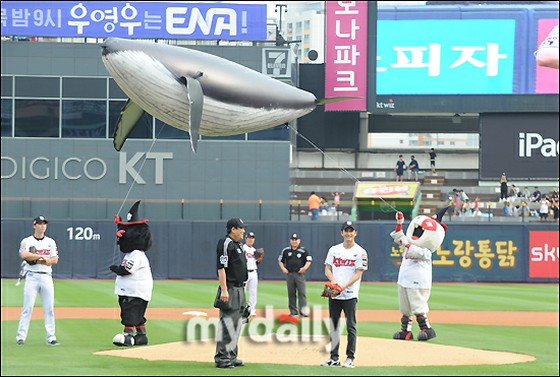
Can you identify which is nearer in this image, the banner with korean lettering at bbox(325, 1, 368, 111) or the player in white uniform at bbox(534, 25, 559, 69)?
the player in white uniform at bbox(534, 25, 559, 69)

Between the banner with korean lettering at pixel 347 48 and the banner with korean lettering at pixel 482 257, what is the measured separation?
778cm

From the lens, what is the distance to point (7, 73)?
125ft

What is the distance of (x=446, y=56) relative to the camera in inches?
1658

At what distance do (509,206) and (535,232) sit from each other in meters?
3.75

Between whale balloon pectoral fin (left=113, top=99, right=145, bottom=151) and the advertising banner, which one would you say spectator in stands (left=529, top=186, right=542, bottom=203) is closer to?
the advertising banner

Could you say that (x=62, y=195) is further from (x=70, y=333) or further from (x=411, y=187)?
(x=70, y=333)

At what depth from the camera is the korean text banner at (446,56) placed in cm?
4191

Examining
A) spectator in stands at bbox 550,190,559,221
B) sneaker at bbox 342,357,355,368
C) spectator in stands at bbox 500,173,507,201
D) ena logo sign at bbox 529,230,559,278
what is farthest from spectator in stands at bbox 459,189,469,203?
sneaker at bbox 342,357,355,368

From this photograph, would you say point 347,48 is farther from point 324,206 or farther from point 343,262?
point 343,262

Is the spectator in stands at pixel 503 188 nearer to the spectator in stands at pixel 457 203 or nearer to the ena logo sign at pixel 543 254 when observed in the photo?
the spectator in stands at pixel 457 203

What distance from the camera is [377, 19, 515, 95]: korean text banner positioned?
1650 inches

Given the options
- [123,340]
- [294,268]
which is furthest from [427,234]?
[294,268]

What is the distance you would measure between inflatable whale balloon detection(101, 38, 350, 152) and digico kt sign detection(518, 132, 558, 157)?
1489 inches

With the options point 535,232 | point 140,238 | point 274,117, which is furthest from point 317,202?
point 274,117
